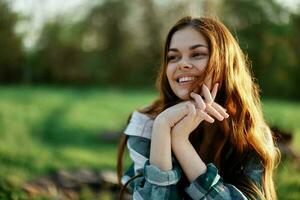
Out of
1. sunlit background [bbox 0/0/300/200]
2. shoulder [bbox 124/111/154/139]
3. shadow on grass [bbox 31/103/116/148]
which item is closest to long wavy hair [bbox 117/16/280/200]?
shoulder [bbox 124/111/154/139]

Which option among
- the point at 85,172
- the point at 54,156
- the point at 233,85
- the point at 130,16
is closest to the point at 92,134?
the point at 54,156

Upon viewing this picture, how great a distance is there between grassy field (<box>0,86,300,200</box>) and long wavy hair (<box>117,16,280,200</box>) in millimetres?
1820

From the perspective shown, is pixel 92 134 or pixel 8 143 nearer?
pixel 8 143

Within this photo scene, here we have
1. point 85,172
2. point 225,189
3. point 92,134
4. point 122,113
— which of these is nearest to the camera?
point 225,189

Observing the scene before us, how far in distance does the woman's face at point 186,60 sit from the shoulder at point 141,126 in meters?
0.21

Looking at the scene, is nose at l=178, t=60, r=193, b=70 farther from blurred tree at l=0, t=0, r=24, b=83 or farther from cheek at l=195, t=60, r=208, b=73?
blurred tree at l=0, t=0, r=24, b=83

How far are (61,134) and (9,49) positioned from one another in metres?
12.6

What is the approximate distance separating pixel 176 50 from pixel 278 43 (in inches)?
714

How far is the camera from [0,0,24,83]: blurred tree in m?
21.0

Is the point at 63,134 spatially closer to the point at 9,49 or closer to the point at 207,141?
the point at 207,141

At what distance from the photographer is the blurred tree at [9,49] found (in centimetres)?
2102

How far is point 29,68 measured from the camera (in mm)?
20891

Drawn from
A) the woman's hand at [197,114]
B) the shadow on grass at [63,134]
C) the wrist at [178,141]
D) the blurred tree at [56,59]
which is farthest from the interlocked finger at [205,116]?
the blurred tree at [56,59]

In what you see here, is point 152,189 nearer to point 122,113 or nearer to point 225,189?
point 225,189
